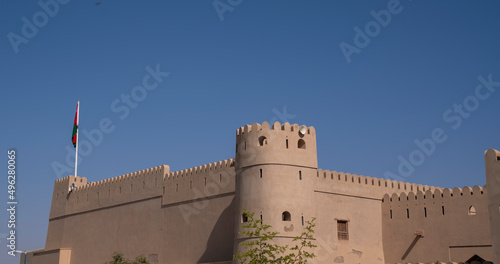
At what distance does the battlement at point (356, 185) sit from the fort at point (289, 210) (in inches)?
2.2

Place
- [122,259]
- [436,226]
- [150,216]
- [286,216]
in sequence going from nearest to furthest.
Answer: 1. [286,216]
2. [436,226]
3. [122,259]
4. [150,216]

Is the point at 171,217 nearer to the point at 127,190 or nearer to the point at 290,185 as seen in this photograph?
the point at 127,190

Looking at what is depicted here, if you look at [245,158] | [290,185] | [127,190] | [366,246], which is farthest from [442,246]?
[127,190]

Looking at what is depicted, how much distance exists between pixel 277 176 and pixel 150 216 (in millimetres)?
12038

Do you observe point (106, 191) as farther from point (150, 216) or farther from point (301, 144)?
point (301, 144)

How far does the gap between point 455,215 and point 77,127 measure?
29.1m

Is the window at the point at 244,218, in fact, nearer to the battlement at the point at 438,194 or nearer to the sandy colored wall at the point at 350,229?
the sandy colored wall at the point at 350,229

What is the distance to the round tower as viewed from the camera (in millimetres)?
29969

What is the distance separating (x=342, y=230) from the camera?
3375 centimetres

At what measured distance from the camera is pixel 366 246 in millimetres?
34500

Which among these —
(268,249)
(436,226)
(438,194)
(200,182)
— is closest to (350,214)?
(436,226)

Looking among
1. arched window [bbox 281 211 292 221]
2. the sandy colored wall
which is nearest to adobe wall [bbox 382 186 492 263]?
the sandy colored wall

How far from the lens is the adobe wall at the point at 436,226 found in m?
32.0

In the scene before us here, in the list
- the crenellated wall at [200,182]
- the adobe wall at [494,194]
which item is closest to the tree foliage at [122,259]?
the crenellated wall at [200,182]
